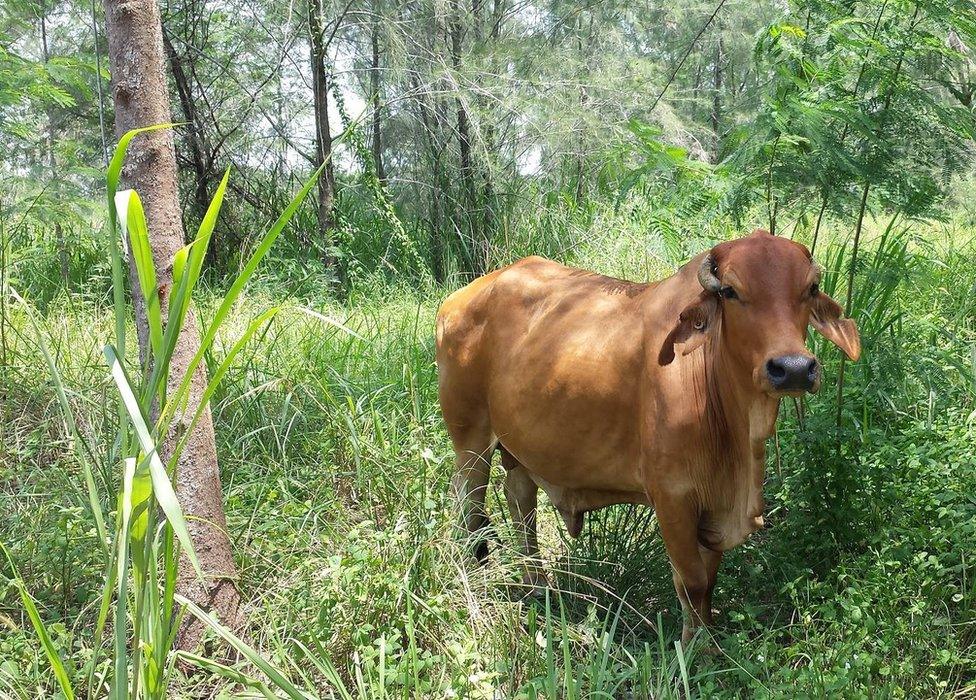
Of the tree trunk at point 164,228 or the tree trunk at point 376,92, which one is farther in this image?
the tree trunk at point 376,92

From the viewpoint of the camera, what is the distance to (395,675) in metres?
2.94

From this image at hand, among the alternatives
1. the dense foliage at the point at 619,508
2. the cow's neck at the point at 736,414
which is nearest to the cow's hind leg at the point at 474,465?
the dense foliage at the point at 619,508

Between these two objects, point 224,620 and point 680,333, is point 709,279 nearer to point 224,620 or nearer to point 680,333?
point 680,333

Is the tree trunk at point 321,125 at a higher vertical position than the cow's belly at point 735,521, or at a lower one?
higher

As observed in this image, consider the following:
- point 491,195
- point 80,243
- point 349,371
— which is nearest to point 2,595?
point 349,371

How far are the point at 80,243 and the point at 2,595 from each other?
5.51 metres

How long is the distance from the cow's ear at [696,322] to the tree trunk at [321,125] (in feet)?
17.8

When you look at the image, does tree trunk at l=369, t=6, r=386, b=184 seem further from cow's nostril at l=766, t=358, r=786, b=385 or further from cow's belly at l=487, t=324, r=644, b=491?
cow's nostril at l=766, t=358, r=786, b=385

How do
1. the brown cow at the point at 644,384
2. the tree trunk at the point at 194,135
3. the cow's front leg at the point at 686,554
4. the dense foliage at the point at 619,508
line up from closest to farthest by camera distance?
the brown cow at the point at 644,384, the dense foliage at the point at 619,508, the cow's front leg at the point at 686,554, the tree trunk at the point at 194,135

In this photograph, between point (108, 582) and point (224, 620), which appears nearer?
point (108, 582)

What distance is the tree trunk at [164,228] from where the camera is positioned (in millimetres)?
3430

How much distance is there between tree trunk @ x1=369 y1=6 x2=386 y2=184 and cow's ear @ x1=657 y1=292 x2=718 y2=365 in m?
5.28

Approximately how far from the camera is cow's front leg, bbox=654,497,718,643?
11.0ft

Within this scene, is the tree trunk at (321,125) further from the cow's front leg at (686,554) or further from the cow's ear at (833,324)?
the cow's ear at (833,324)
